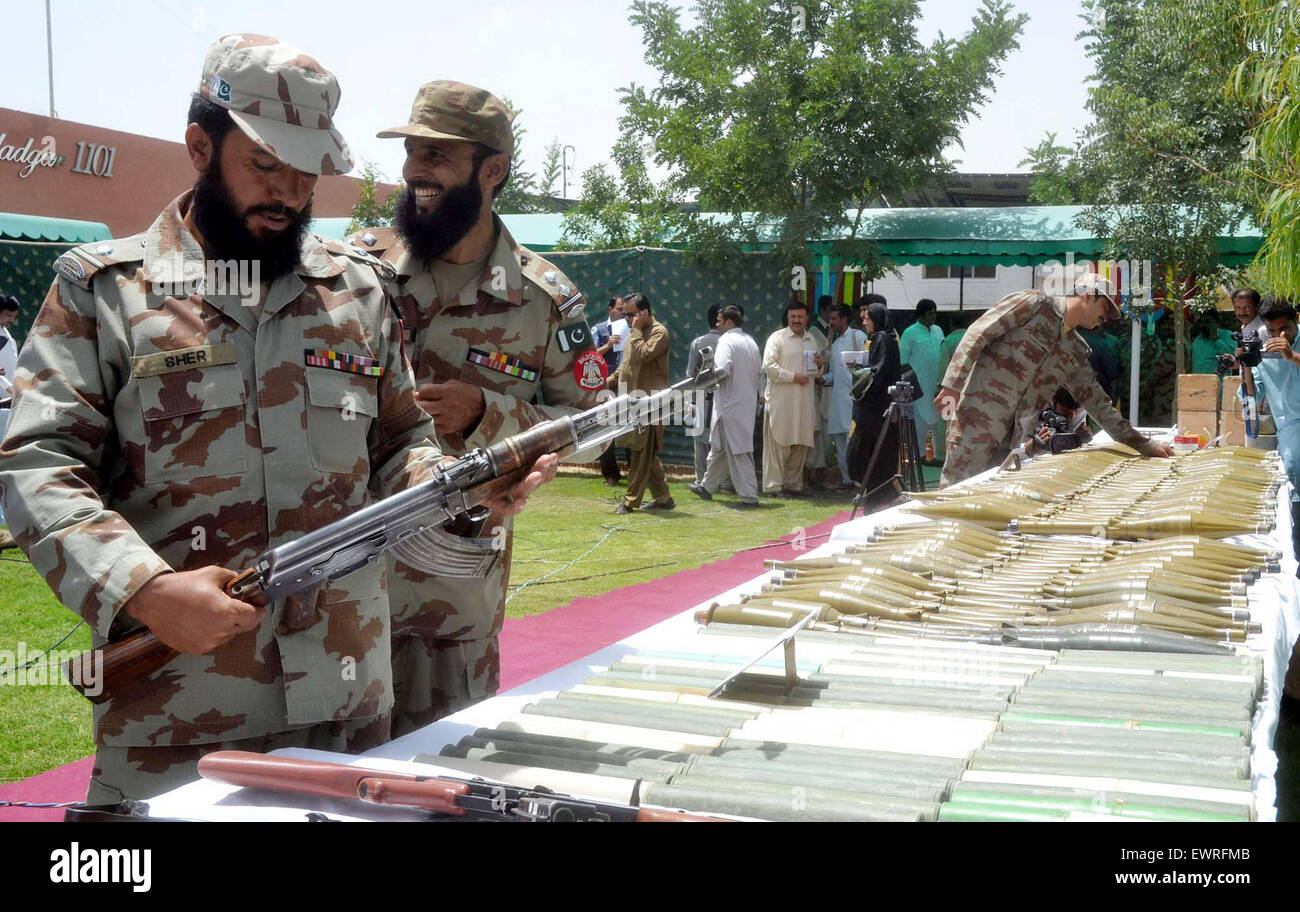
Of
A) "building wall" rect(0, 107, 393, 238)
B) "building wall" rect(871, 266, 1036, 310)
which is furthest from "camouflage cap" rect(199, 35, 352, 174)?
"building wall" rect(871, 266, 1036, 310)

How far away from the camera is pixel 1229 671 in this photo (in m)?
2.70

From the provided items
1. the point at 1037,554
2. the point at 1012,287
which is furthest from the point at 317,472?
the point at 1012,287

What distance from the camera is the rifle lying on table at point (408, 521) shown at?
77.1 inches

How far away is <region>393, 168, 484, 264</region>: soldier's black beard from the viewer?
331 cm

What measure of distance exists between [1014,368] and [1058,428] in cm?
150

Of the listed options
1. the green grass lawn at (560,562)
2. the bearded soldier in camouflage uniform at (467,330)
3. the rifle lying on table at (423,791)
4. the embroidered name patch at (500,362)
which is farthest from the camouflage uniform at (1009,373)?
the rifle lying on table at (423,791)

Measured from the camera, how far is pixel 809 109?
13.2 metres

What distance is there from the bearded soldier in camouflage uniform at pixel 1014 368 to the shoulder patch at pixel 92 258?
508cm

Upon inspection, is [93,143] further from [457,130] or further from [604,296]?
[457,130]

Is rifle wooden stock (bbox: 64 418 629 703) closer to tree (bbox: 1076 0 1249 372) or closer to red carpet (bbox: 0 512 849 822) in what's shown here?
red carpet (bbox: 0 512 849 822)

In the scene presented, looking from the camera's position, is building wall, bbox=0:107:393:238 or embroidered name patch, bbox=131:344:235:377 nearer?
embroidered name patch, bbox=131:344:235:377

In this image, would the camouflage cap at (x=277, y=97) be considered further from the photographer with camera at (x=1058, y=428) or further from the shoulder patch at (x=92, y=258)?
the photographer with camera at (x=1058, y=428)

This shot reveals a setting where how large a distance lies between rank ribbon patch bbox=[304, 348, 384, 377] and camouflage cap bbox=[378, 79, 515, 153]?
116cm
